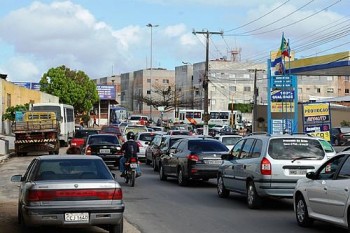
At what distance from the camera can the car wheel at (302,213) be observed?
1186 centimetres

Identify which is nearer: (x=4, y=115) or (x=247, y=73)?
(x=4, y=115)

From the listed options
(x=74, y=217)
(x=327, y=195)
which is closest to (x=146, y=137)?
(x=327, y=195)

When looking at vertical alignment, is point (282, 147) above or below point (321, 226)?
above

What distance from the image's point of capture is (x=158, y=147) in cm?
2691

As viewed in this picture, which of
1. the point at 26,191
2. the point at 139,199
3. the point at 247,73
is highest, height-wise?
the point at 247,73

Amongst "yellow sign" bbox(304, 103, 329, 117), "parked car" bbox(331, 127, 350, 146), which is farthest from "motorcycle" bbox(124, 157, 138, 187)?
"parked car" bbox(331, 127, 350, 146)

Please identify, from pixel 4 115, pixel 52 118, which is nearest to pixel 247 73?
pixel 4 115

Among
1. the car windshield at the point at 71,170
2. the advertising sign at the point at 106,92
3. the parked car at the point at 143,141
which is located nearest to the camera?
the car windshield at the point at 71,170

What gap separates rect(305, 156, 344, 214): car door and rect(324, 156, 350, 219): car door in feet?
0.17

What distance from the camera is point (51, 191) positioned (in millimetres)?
9906

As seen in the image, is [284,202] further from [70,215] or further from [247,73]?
[247,73]

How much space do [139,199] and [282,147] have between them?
4.47 m

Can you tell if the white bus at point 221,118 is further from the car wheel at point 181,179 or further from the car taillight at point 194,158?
the car taillight at point 194,158

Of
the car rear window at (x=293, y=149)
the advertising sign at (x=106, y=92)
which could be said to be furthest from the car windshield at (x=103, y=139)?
the advertising sign at (x=106, y=92)
